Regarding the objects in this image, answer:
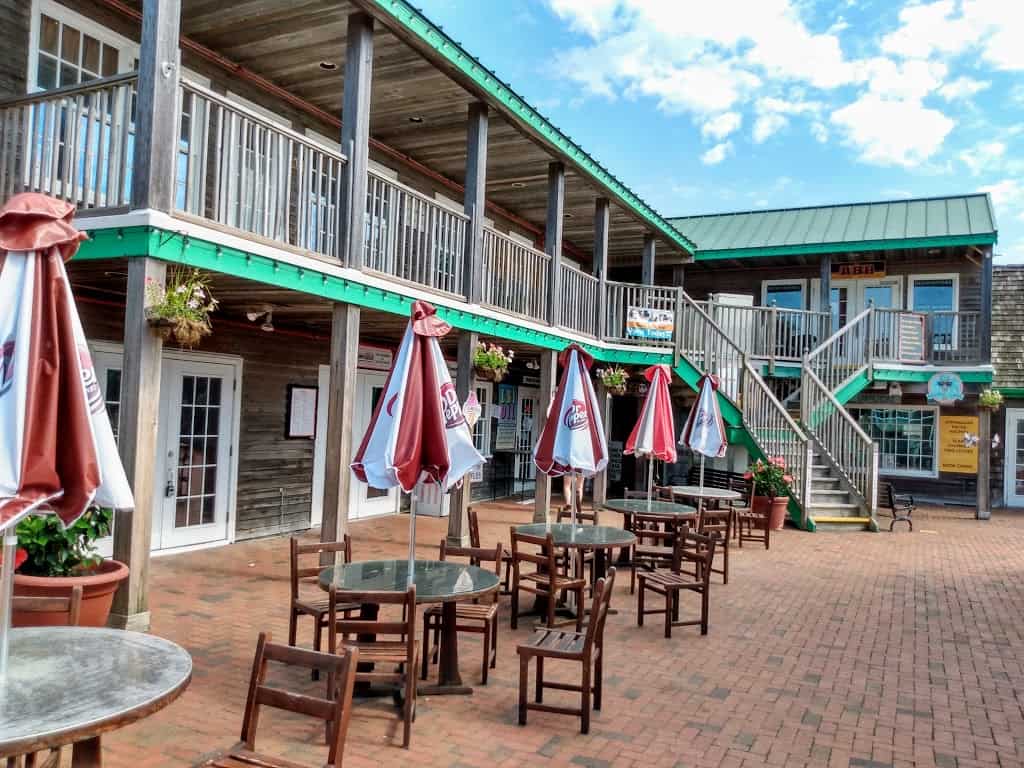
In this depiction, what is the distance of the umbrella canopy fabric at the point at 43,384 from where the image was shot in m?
2.69

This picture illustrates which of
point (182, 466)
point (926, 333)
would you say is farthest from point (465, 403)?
point (926, 333)

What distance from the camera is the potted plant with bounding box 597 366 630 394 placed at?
14000 millimetres

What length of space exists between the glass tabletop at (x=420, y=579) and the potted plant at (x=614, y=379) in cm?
877

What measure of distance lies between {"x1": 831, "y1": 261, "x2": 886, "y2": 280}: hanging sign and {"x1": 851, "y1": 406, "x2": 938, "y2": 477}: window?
333 centimetres

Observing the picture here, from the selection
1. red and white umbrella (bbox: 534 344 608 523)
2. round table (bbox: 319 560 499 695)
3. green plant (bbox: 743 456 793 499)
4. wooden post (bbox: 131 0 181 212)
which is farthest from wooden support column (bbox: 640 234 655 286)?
round table (bbox: 319 560 499 695)

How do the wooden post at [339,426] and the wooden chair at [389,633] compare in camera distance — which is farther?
the wooden post at [339,426]

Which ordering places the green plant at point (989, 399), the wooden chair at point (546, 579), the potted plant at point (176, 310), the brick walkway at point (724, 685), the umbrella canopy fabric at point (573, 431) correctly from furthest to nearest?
the green plant at point (989, 399)
the umbrella canopy fabric at point (573, 431)
the wooden chair at point (546, 579)
the potted plant at point (176, 310)
the brick walkway at point (724, 685)

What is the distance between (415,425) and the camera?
482 centimetres

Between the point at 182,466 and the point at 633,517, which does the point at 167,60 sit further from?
the point at 633,517

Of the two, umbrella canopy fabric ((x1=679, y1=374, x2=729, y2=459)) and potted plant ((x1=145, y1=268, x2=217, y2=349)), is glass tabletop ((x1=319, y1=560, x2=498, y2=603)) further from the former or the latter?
umbrella canopy fabric ((x1=679, y1=374, x2=729, y2=459))

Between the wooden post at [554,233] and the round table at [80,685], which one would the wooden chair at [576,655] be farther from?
the wooden post at [554,233]

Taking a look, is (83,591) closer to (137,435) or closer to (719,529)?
(137,435)

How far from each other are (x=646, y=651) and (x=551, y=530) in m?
1.51

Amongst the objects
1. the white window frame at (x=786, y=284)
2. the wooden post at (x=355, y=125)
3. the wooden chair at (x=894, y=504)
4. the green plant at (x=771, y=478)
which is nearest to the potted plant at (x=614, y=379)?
the green plant at (x=771, y=478)
